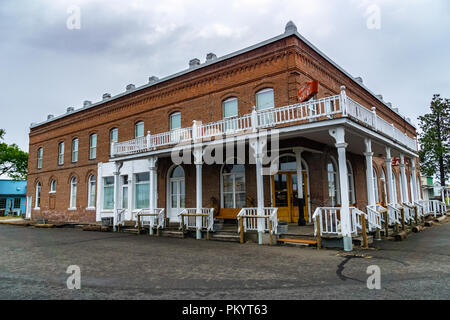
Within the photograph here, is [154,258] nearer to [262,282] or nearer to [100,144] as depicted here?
[262,282]

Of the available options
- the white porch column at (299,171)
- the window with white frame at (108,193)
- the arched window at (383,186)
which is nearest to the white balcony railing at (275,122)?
the white porch column at (299,171)

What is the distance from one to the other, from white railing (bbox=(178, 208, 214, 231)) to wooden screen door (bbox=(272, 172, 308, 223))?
2.61 m

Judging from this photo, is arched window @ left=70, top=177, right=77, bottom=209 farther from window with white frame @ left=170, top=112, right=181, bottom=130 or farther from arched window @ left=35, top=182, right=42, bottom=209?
window with white frame @ left=170, top=112, right=181, bottom=130

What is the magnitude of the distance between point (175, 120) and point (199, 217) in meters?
6.40

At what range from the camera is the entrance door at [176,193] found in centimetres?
1555

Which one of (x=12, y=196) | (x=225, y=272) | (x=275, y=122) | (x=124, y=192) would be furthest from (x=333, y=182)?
(x=12, y=196)

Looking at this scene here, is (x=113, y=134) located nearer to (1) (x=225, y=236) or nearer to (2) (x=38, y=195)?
(2) (x=38, y=195)

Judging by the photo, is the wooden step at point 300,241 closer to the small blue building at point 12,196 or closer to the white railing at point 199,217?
the white railing at point 199,217

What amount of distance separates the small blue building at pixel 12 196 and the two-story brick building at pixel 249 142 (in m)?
23.0

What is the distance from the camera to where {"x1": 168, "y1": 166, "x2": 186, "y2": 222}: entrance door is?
15.5m

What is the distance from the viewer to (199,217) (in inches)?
462

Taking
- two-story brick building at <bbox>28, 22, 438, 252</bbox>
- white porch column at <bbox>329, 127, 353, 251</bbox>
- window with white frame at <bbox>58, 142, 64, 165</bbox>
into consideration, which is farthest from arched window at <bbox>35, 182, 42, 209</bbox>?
white porch column at <bbox>329, 127, 353, 251</bbox>
